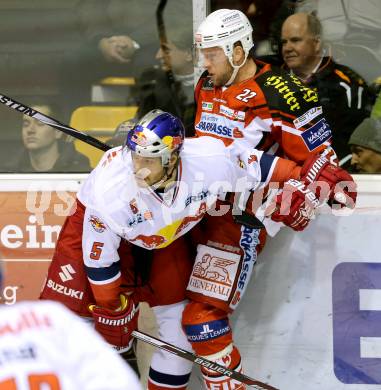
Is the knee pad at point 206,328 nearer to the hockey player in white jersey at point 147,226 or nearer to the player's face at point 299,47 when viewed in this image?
the hockey player in white jersey at point 147,226

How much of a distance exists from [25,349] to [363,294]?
6.56 feet

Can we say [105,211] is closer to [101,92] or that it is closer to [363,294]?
[101,92]

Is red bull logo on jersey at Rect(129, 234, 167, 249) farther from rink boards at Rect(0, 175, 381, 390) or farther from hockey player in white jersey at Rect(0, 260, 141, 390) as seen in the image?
hockey player in white jersey at Rect(0, 260, 141, 390)

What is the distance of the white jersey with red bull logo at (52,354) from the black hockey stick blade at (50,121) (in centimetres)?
167

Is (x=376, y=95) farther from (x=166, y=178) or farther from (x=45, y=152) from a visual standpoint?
(x=45, y=152)

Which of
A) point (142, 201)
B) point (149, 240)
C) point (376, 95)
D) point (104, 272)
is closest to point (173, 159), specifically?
point (142, 201)

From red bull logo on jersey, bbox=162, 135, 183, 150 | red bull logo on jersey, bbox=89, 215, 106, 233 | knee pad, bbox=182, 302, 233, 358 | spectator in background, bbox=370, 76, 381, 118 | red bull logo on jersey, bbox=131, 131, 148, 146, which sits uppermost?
red bull logo on jersey, bbox=131, 131, 148, 146

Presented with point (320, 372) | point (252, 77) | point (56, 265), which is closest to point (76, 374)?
point (56, 265)

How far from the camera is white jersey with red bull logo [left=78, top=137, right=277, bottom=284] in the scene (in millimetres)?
3145

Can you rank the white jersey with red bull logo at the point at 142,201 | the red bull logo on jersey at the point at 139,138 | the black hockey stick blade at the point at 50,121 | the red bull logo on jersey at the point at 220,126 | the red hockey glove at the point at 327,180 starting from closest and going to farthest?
the red bull logo on jersey at the point at 139,138, the white jersey with red bull logo at the point at 142,201, the red hockey glove at the point at 327,180, the red bull logo on jersey at the point at 220,126, the black hockey stick blade at the point at 50,121

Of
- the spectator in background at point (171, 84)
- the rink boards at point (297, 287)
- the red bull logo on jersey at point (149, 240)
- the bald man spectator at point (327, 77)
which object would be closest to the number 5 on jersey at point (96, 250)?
the red bull logo on jersey at point (149, 240)

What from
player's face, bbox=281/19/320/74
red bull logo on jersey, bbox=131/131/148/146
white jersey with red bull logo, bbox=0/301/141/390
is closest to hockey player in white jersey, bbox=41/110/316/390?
red bull logo on jersey, bbox=131/131/148/146

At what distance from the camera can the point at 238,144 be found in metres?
3.36

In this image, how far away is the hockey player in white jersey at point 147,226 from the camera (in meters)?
3.12
